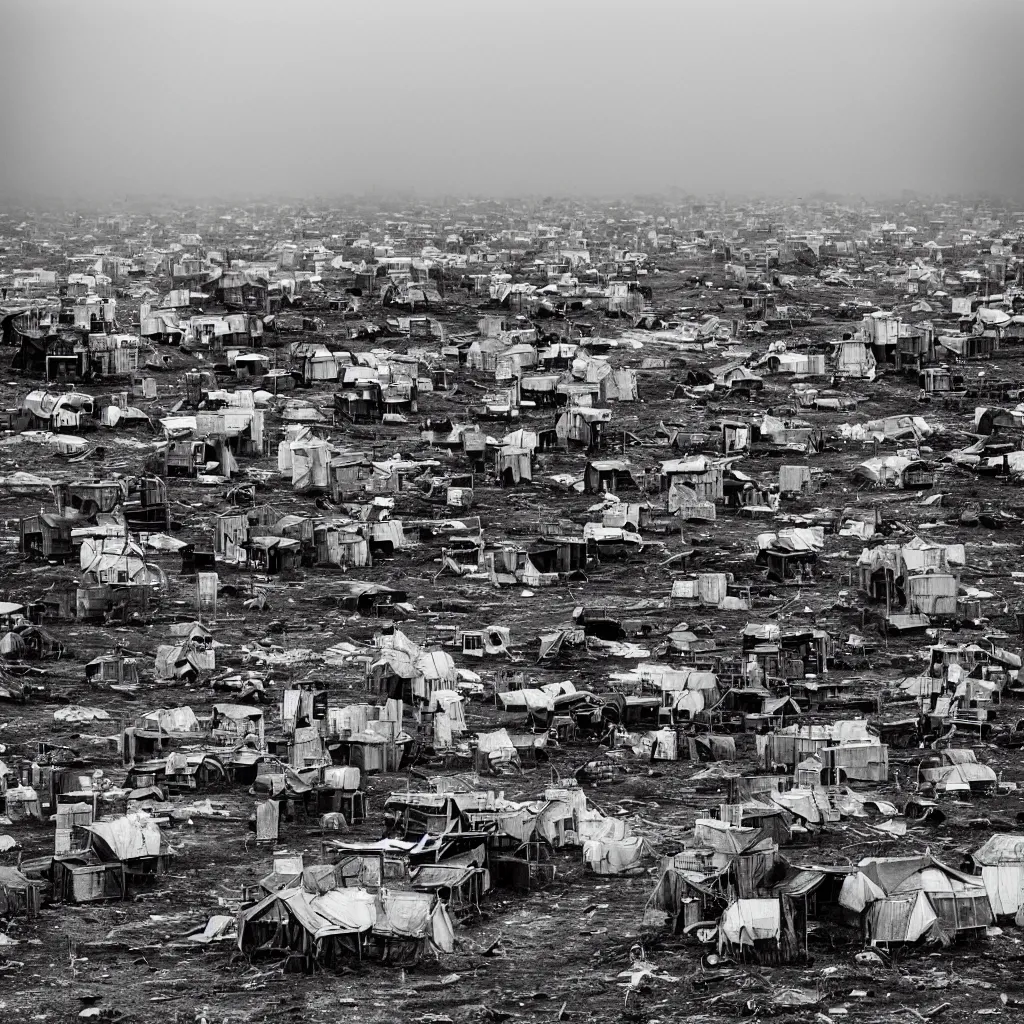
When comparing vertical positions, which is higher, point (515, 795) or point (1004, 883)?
point (1004, 883)

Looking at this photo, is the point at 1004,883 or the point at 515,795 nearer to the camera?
the point at 1004,883

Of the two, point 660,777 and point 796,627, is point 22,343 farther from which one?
point 660,777

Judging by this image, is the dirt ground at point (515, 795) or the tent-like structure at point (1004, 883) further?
the tent-like structure at point (1004, 883)

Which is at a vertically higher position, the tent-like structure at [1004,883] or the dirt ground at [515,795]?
the tent-like structure at [1004,883]

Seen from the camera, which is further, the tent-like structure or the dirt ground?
the tent-like structure

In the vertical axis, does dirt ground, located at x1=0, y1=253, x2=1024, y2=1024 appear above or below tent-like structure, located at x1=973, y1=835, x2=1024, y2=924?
below

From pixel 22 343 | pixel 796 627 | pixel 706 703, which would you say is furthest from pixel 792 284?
pixel 706 703

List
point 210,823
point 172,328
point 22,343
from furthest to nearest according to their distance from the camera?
point 172,328
point 22,343
point 210,823

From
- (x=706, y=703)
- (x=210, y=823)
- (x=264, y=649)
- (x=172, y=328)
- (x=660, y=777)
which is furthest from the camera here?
(x=172, y=328)
